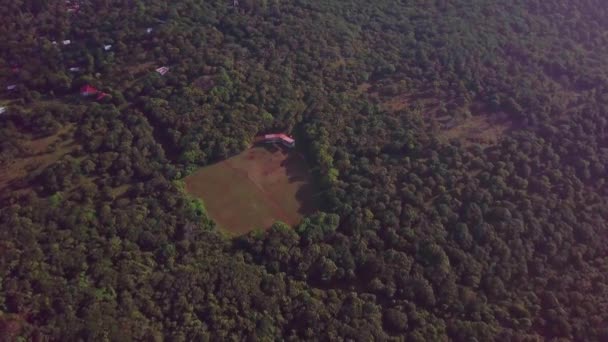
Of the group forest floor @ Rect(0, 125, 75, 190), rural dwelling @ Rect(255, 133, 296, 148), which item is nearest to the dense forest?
forest floor @ Rect(0, 125, 75, 190)

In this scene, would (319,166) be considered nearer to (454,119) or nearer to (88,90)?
(454,119)

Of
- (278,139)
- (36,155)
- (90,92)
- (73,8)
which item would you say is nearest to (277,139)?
(278,139)

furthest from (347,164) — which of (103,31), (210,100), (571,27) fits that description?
(571,27)

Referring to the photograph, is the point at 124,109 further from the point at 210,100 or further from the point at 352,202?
the point at 352,202

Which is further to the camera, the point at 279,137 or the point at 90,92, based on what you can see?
the point at 90,92

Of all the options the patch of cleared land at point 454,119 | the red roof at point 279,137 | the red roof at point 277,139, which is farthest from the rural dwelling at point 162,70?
the patch of cleared land at point 454,119

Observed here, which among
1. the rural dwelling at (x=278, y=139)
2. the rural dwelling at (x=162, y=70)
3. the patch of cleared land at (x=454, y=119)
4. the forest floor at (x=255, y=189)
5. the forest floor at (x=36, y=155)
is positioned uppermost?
the patch of cleared land at (x=454, y=119)

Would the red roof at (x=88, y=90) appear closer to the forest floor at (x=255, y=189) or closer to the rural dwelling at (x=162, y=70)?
the rural dwelling at (x=162, y=70)
